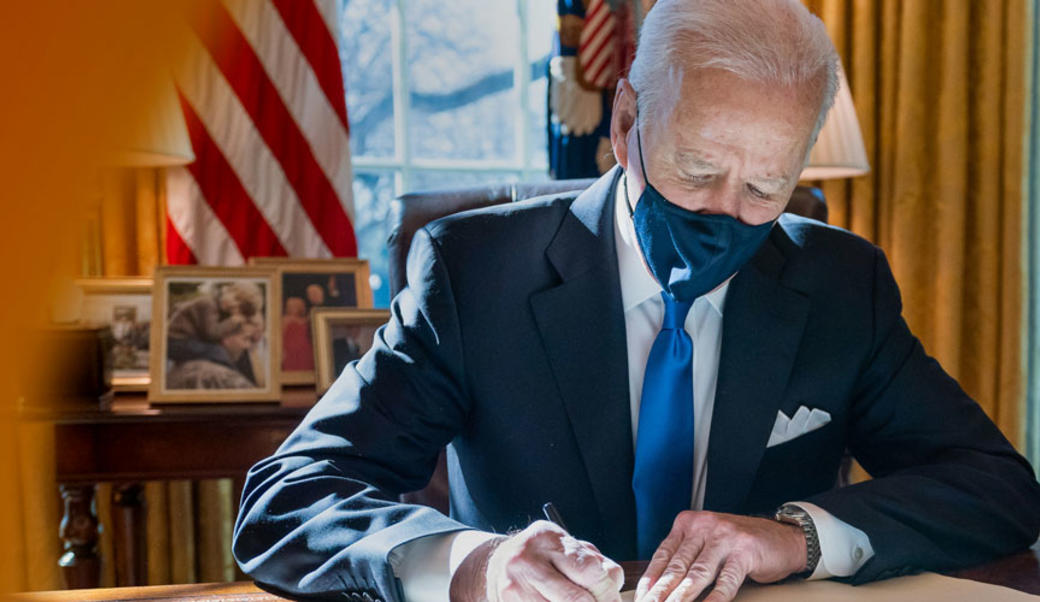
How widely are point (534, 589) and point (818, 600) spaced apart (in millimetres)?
319

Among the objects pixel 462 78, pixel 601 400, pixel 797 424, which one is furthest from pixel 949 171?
pixel 601 400

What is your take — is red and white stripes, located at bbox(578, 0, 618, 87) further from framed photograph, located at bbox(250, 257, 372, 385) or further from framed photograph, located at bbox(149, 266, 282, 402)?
framed photograph, located at bbox(149, 266, 282, 402)

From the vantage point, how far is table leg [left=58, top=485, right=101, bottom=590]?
2227 mm

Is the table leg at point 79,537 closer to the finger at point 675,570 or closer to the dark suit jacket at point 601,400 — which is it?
the dark suit jacket at point 601,400

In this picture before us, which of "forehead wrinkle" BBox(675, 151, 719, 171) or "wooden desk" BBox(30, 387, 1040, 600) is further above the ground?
"forehead wrinkle" BBox(675, 151, 719, 171)

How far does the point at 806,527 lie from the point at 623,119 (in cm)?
64

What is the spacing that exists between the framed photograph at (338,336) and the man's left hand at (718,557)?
135 centimetres

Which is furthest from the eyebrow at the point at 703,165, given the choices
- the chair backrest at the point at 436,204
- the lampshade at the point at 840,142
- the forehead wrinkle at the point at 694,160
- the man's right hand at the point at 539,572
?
the lampshade at the point at 840,142

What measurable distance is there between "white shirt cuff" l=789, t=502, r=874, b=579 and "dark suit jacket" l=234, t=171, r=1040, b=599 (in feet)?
0.13

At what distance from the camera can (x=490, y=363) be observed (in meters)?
1.37

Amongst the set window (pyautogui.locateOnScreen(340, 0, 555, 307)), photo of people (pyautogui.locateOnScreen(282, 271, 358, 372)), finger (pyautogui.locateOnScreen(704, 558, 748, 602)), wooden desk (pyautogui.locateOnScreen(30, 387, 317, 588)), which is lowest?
wooden desk (pyautogui.locateOnScreen(30, 387, 317, 588))

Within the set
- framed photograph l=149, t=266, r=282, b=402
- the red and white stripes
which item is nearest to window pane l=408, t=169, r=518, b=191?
the red and white stripes

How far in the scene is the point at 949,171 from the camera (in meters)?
3.04

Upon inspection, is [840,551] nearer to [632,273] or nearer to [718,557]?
[718,557]
